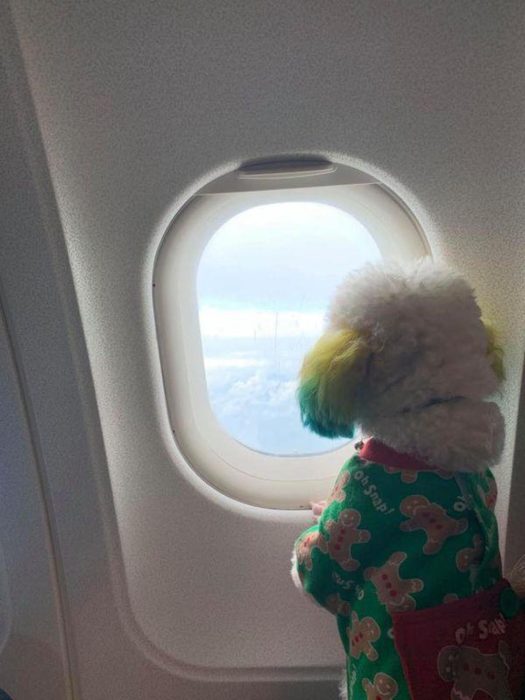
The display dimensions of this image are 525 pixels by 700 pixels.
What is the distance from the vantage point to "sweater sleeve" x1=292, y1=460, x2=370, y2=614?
1.05 metres

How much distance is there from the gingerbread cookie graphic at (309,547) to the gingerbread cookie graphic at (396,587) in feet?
0.39

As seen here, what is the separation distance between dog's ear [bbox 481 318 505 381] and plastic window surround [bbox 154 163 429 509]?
34 centimetres

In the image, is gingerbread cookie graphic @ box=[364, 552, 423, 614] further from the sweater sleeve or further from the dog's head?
the dog's head

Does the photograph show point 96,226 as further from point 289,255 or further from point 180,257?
point 289,255

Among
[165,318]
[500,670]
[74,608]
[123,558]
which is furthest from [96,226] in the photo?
[500,670]

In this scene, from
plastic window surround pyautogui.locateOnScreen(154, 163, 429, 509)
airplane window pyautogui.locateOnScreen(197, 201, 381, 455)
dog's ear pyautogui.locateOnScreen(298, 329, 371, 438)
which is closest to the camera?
dog's ear pyautogui.locateOnScreen(298, 329, 371, 438)

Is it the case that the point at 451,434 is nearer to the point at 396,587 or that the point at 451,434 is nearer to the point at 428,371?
the point at 428,371

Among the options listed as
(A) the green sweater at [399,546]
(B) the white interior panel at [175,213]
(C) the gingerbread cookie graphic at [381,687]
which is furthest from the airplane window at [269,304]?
(C) the gingerbread cookie graphic at [381,687]

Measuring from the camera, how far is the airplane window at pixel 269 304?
4.81 feet

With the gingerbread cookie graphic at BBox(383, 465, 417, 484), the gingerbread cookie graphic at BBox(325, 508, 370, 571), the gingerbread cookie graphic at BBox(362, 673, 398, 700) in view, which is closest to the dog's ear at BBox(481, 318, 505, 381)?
the gingerbread cookie graphic at BBox(383, 465, 417, 484)

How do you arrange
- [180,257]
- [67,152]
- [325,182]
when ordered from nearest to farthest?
[67,152]
[325,182]
[180,257]

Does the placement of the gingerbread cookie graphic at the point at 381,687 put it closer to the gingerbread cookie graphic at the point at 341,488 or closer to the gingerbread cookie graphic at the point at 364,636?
the gingerbread cookie graphic at the point at 364,636

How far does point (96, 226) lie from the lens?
1.29 metres

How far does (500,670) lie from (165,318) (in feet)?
Result: 3.39
